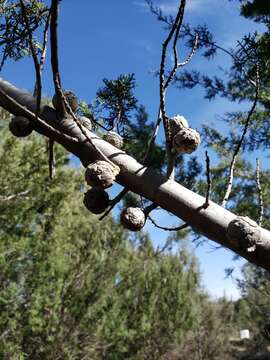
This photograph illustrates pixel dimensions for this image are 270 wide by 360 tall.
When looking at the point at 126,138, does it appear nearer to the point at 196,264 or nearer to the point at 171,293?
the point at 171,293

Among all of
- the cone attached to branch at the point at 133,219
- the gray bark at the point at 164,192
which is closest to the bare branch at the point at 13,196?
the gray bark at the point at 164,192

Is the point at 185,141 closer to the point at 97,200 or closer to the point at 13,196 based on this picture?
the point at 97,200

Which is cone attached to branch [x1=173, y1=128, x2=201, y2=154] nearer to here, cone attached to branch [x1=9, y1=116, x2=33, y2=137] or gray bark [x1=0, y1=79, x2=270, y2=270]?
gray bark [x1=0, y1=79, x2=270, y2=270]

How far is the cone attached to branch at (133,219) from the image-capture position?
1099mm

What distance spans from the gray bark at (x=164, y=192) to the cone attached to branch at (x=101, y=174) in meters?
0.05

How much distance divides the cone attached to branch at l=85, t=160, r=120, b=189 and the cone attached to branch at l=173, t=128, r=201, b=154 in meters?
0.20

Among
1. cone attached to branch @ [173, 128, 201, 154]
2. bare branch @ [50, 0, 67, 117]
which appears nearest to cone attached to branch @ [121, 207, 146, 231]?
cone attached to branch @ [173, 128, 201, 154]

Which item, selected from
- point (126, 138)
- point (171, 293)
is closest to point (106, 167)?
point (126, 138)

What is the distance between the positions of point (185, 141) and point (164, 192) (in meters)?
0.16

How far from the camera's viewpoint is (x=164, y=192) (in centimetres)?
105

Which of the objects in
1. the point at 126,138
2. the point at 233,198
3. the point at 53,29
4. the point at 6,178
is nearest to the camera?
the point at 53,29

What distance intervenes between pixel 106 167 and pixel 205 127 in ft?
19.8

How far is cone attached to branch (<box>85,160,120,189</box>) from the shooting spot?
104cm

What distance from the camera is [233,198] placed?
687 cm
